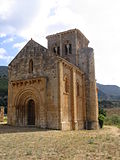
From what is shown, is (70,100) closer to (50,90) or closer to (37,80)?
(50,90)

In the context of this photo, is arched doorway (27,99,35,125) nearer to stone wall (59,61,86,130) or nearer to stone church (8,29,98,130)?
stone church (8,29,98,130)

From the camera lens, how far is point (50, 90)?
19562 millimetres

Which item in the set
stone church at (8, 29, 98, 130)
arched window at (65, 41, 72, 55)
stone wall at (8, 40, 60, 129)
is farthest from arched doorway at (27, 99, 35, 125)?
arched window at (65, 41, 72, 55)

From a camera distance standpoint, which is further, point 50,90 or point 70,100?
point 70,100

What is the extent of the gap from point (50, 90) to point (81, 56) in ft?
29.7

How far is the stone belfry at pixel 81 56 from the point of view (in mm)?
25073

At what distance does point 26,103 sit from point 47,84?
3.65m

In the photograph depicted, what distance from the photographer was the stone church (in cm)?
1933

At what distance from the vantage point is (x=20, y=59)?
22453 millimetres

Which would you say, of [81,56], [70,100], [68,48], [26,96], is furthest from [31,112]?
[68,48]

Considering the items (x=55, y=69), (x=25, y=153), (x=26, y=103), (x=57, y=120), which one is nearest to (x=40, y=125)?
(x=57, y=120)

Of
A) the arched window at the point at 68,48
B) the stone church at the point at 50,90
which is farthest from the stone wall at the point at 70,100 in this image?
the arched window at the point at 68,48

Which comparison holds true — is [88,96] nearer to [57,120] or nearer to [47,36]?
[57,120]

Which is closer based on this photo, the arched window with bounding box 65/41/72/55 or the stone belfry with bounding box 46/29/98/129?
the stone belfry with bounding box 46/29/98/129
